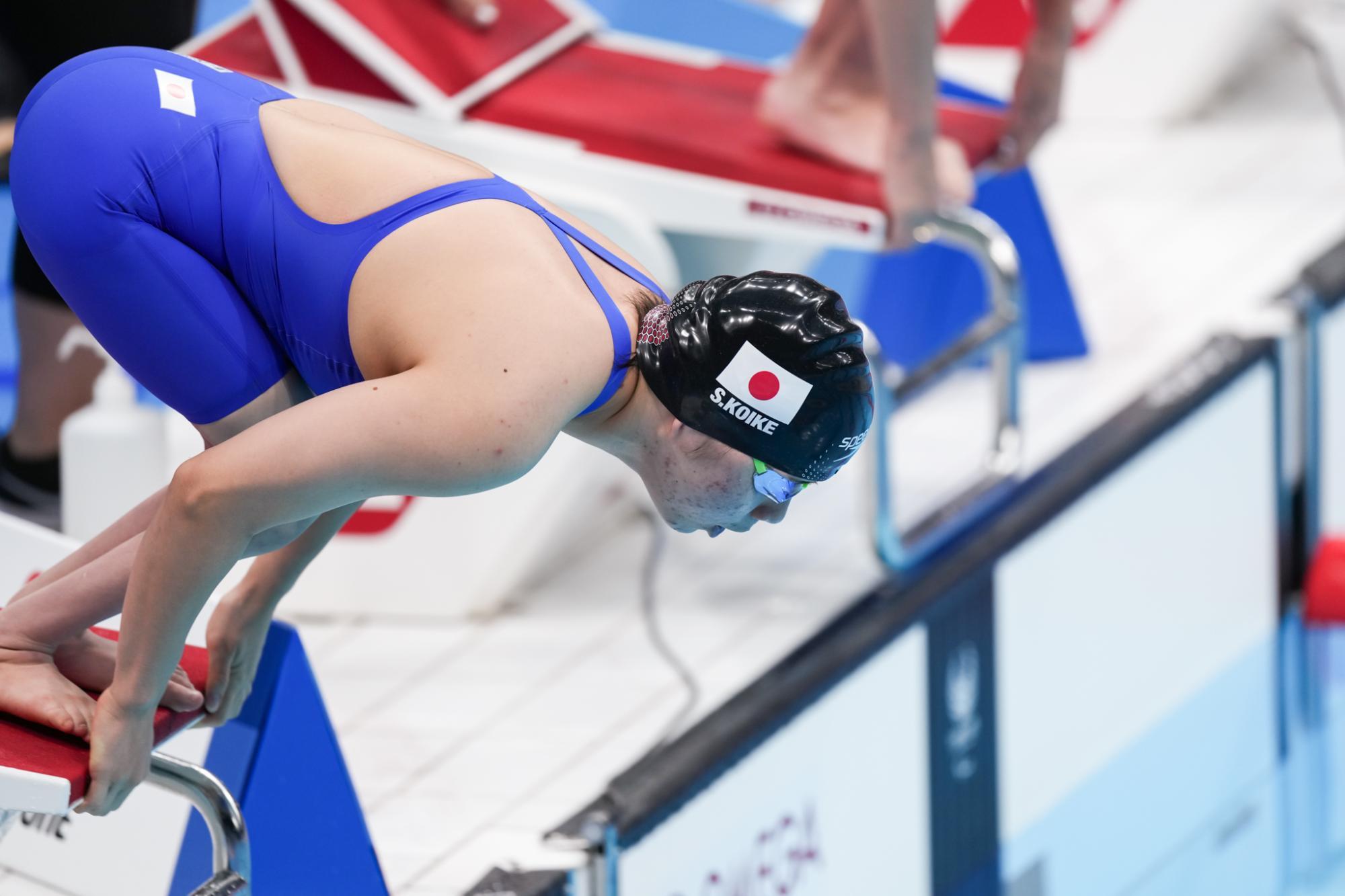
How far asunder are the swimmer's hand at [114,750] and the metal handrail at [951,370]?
1.63 metres

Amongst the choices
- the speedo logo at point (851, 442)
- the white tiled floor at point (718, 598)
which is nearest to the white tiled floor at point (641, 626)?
the white tiled floor at point (718, 598)

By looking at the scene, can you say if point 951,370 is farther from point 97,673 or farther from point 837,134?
point 97,673

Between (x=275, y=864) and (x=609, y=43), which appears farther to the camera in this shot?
(x=609, y=43)

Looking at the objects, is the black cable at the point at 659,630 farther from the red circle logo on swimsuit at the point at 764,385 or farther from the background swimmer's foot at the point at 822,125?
the red circle logo on swimsuit at the point at 764,385

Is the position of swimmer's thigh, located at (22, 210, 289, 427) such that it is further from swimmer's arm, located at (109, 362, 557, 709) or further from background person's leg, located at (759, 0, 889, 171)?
background person's leg, located at (759, 0, 889, 171)

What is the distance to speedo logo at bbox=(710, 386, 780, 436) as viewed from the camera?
165cm

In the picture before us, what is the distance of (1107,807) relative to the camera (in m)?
3.52

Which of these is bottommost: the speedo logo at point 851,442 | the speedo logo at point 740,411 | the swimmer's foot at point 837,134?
the speedo logo at point 851,442

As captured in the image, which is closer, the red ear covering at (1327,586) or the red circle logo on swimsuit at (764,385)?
the red circle logo on swimsuit at (764,385)

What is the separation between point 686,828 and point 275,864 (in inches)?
23.3

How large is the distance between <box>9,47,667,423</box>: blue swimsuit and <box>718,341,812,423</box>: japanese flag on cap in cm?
11

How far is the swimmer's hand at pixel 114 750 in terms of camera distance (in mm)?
1642

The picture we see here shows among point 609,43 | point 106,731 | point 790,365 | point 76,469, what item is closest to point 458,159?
point 790,365

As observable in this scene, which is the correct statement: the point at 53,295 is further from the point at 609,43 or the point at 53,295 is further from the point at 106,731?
the point at 106,731
